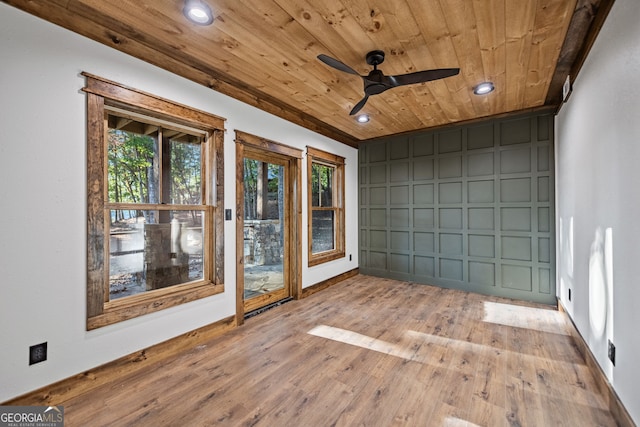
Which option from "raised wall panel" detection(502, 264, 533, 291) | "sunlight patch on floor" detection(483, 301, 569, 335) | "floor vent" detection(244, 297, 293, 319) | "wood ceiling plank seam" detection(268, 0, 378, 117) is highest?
"wood ceiling plank seam" detection(268, 0, 378, 117)

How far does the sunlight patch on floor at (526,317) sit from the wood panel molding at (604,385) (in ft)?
1.11

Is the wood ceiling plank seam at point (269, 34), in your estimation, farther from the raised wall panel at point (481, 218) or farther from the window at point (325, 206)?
the raised wall panel at point (481, 218)

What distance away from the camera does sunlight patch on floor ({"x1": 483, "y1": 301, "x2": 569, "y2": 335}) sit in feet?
10.1

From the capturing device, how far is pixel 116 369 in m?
2.17

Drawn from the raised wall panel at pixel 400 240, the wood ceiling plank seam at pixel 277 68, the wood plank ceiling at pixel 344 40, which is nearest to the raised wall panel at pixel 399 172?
the raised wall panel at pixel 400 240

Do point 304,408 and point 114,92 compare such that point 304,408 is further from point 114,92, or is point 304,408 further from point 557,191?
point 557,191

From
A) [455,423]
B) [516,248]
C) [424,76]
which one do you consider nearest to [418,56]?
[424,76]

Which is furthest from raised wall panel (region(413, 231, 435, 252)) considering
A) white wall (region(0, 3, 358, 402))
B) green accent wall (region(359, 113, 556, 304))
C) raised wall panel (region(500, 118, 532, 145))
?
white wall (region(0, 3, 358, 402))

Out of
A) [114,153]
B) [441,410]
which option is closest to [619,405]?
[441,410]

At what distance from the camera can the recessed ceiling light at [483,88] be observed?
310 cm

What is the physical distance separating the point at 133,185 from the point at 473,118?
4559 millimetres

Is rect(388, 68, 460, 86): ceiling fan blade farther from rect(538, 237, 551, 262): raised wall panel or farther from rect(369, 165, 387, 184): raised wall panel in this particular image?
rect(538, 237, 551, 262): raised wall panel

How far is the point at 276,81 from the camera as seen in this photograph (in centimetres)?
302

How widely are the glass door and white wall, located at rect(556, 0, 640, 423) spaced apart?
129 inches
